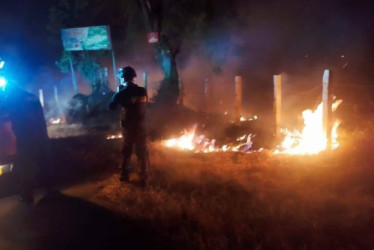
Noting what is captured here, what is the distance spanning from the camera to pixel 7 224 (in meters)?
5.75

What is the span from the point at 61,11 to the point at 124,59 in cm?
440

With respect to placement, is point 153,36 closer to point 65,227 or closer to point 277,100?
point 277,100

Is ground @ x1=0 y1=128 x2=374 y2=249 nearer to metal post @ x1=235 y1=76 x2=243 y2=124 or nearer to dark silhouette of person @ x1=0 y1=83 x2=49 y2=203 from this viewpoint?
dark silhouette of person @ x1=0 y1=83 x2=49 y2=203

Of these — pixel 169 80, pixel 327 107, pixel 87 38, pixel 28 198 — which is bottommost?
pixel 28 198

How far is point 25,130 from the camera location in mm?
6410

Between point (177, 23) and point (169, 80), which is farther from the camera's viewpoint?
point (169, 80)

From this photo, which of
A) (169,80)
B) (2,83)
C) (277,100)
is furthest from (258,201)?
(169,80)

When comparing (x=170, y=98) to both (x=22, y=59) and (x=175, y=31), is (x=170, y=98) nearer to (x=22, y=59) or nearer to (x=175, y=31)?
(x=175, y=31)

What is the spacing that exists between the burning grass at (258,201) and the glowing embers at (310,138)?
0.59 m

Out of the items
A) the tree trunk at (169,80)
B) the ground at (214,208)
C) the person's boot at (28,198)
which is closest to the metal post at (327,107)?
the ground at (214,208)

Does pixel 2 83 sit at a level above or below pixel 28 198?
above

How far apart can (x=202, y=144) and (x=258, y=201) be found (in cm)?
539

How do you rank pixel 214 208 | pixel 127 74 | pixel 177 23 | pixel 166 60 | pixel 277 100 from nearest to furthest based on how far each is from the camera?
pixel 214 208
pixel 127 74
pixel 277 100
pixel 177 23
pixel 166 60

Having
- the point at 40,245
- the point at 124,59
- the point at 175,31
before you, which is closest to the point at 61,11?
the point at 124,59
